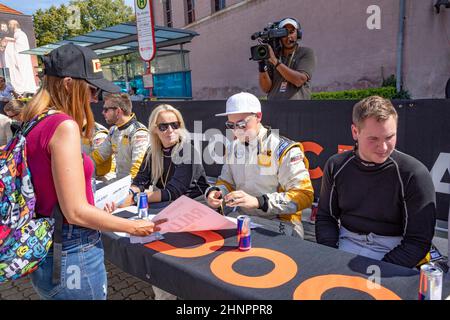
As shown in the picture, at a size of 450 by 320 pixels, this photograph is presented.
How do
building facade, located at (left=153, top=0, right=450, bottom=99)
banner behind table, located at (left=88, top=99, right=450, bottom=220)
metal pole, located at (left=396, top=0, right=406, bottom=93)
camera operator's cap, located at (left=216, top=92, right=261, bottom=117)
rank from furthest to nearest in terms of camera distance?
metal pole, located at (left=396, top=0, right=406, bottom=93)
building facade, located at (left=153, top=0, right=450, bottom=99)
banner behind table, located at (left=88, top=99, right=450, bottom=220)
camera operator's cap, located at (left=216, top=92, right=261, bottom=117)

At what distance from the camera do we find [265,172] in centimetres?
254

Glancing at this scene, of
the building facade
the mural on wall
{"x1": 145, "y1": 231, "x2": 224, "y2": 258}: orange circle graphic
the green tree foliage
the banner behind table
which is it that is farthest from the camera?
the green tree foliage

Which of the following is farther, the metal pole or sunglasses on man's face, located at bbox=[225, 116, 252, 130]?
the metal pole

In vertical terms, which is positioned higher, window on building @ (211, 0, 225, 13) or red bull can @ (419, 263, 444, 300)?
window on building @ (211, 0, 225, 13)

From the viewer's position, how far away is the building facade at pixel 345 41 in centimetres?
932

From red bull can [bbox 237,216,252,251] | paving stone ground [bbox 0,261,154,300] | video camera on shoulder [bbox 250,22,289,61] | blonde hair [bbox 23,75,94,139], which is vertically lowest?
paving stone ground [bbox 0,261,154,300]

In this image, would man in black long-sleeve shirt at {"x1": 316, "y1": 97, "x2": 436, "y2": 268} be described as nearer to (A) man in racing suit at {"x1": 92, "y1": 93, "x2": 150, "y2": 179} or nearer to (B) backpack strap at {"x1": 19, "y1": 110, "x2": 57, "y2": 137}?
(B) backpack strap at {"x1": 19, "y1": 110, "x2": 57, "y2": 137}

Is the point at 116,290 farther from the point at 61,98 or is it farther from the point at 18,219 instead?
the point at 61,98

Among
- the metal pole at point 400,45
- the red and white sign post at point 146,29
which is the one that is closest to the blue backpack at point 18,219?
the red and white sign post at point 146,29

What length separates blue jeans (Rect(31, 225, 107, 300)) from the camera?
1.42 metres

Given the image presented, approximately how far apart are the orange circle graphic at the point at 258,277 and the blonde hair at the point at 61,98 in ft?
2.89

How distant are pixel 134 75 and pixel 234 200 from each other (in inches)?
655

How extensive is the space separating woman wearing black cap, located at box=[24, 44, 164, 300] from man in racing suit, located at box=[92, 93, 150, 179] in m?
2.29

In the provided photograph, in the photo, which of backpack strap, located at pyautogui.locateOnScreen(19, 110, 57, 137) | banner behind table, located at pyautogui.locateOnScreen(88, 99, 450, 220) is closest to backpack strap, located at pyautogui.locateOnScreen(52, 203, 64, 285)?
backpack strap, located at pyautogui.locateOnScreen(19, 110, 57, 137)
